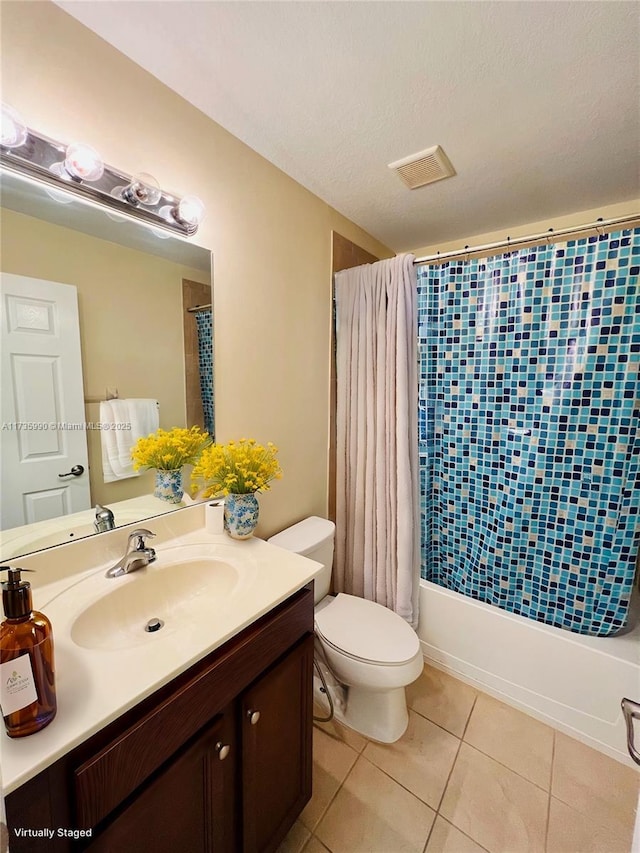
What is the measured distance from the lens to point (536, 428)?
1601 millimetres

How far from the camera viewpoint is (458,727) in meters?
1.52

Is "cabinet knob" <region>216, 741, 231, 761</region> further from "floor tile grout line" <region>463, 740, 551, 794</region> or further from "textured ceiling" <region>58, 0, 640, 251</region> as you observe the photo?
"textured ceiling" <region>58, 0, 640, 251</region>

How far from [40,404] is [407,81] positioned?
145 centimetres

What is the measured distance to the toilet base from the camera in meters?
1.44

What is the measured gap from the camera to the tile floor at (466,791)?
113cm

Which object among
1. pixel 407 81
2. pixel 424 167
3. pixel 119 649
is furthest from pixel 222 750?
pixel 424 167

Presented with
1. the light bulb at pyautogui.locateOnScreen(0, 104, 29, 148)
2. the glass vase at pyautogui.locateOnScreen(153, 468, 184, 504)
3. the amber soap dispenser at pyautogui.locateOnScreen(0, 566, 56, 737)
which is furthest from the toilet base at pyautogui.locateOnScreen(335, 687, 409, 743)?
the light bulb at pyautogui.locateOnScreen(0, 104, 29, 148)

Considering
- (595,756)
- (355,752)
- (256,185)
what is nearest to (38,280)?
(256,185)

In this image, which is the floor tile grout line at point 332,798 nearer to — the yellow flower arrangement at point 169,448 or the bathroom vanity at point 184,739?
the bathroom vanity at point 184,739

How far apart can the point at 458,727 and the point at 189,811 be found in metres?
1.26

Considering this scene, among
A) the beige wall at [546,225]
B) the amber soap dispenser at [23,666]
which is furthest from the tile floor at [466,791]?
the beige wall at [546,225]

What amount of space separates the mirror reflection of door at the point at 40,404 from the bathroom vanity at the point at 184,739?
0.83 feet

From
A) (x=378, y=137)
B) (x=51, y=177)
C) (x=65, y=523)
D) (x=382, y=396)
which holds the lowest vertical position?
(x=65, y=523)

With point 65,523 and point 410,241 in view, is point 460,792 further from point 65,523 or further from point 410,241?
point 410,241
